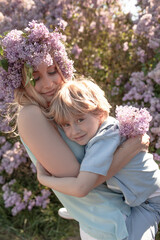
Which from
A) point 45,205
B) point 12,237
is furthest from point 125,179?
point 12,237

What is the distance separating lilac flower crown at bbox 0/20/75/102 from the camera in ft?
5.89

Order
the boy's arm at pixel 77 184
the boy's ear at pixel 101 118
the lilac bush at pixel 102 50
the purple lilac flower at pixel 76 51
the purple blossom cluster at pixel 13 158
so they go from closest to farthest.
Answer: the boy's arm at pixel 77 184 < the boy's ear at pixel 101 118 < the lilac bush at pixel 102 50 < the purple blossom cluster at pixel 13 158 < the purple lilac flower at pixel 76 51

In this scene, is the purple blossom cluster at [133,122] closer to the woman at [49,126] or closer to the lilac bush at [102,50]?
the woman at [49,126]

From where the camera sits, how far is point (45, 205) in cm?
398

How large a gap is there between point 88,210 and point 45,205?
2369 mm

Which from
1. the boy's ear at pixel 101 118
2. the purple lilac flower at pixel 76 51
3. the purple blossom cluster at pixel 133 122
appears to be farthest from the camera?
the purple lilac flower at pixel 76 51

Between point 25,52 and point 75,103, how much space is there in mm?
468

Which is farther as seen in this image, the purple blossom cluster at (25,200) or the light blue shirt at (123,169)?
the purple blossom cluster at (25,200)

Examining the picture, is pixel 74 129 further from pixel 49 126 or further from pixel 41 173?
pixel 41 173

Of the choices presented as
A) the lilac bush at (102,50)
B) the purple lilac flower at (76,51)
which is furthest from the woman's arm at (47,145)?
the purple lilac flower at (76,51)

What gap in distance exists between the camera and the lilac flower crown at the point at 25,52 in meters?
1.80

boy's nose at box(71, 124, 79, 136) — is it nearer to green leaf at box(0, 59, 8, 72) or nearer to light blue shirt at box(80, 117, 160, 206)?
light blue shirt at box(80, 117, 160, 206)

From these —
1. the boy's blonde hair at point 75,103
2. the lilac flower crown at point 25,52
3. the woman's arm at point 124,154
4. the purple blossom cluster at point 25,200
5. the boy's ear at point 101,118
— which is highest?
the lilac flower crown at point 25,52

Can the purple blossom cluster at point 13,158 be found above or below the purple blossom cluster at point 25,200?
above
